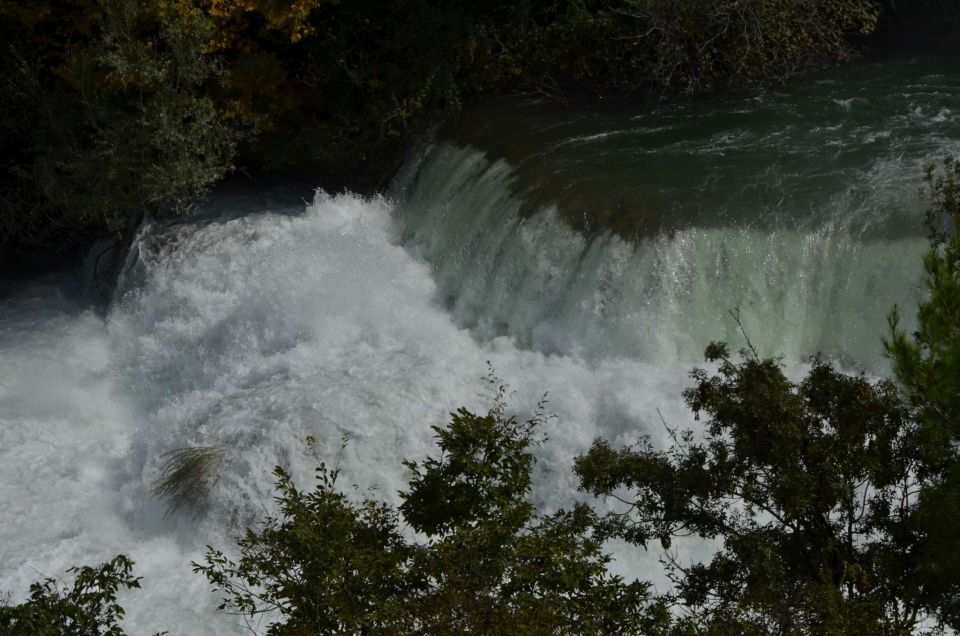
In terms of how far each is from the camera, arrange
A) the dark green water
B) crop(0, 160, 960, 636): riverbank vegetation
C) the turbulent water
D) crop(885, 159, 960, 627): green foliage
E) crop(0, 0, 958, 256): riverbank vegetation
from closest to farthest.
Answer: crop(0, 160, 960, 636): riverbank vegetation → crop(885, 159, 960, 627): green foliage → the turbulent water → the dark green water → crop(0, 0, 958, 256): riverbank vegetation

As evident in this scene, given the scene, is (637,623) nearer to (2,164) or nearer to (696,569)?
(696,569)

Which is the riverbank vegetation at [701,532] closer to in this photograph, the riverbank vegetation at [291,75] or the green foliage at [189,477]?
the green foliage at [189,477]

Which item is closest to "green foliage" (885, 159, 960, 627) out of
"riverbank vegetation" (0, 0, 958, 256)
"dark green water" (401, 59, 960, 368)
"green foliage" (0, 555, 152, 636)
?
"green foliage" (0, 555, 152, 636)

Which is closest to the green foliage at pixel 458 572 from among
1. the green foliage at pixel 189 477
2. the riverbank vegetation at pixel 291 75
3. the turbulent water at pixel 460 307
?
the turbulent water at pixel 460 307

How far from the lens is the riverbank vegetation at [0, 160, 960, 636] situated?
19.1 feet

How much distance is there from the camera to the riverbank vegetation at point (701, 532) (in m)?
5.81

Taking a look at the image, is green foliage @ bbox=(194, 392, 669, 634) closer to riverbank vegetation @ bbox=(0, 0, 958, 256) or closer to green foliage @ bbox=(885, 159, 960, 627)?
green foliage @ bbox=(885, 159, 960, 627)

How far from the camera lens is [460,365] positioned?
1230 cm

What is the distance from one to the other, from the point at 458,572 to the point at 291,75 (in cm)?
1383

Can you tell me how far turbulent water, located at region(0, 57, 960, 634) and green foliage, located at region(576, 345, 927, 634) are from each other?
9.84 feet

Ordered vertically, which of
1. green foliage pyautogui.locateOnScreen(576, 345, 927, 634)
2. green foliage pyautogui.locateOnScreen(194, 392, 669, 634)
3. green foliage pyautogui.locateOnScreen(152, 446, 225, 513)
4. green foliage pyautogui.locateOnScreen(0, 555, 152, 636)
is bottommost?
green foliage pyautogui.locateOnScreen(152, 446, 225, 513)

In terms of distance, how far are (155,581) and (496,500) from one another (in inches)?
196

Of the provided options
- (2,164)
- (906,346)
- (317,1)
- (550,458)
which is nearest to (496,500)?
(906,346)

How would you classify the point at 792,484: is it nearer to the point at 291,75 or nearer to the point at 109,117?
the point at 109,117
